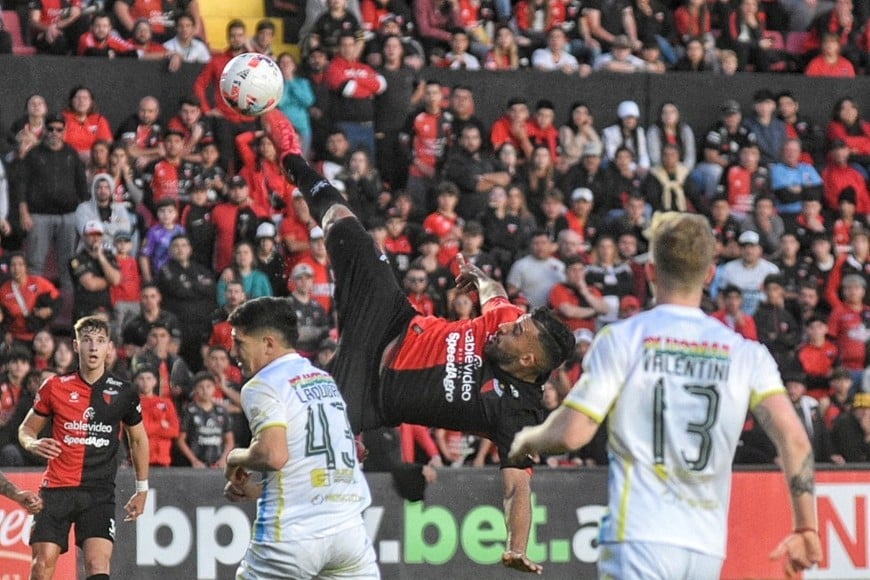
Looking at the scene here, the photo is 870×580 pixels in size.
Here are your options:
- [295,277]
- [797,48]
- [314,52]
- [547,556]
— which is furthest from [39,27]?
[797,48]

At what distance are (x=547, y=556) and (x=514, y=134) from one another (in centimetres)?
651

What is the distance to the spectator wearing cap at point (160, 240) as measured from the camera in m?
15.9

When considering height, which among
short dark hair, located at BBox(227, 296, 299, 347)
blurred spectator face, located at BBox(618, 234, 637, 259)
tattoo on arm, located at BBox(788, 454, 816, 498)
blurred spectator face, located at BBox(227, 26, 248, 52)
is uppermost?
blurred spectator face, located at BBox(227, 26, 248, 52)

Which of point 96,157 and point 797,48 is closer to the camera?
point 96,157

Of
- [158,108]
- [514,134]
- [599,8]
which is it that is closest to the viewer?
[158,108]

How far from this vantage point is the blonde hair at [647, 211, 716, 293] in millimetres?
5480

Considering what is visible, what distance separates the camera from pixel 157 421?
14.0 meters

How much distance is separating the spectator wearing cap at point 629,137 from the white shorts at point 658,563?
13.3 m

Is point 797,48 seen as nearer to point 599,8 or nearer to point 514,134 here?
point 599,8

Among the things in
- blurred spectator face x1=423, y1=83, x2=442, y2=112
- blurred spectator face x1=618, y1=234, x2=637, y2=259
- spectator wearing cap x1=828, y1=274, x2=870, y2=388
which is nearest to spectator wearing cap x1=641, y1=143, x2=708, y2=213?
blurred spectator face x1=618, y1=234, x2=637, y2=259

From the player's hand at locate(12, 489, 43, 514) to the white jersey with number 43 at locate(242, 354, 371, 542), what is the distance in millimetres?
2959

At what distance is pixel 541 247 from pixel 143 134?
14.3 feet

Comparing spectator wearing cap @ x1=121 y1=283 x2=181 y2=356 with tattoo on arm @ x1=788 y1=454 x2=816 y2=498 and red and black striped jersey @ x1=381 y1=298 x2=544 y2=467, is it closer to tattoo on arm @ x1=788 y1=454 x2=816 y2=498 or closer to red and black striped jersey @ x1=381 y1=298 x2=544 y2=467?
red and black striped jersey @ x1=381 y1=298 x2=544 y2=467

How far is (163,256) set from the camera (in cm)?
1591
